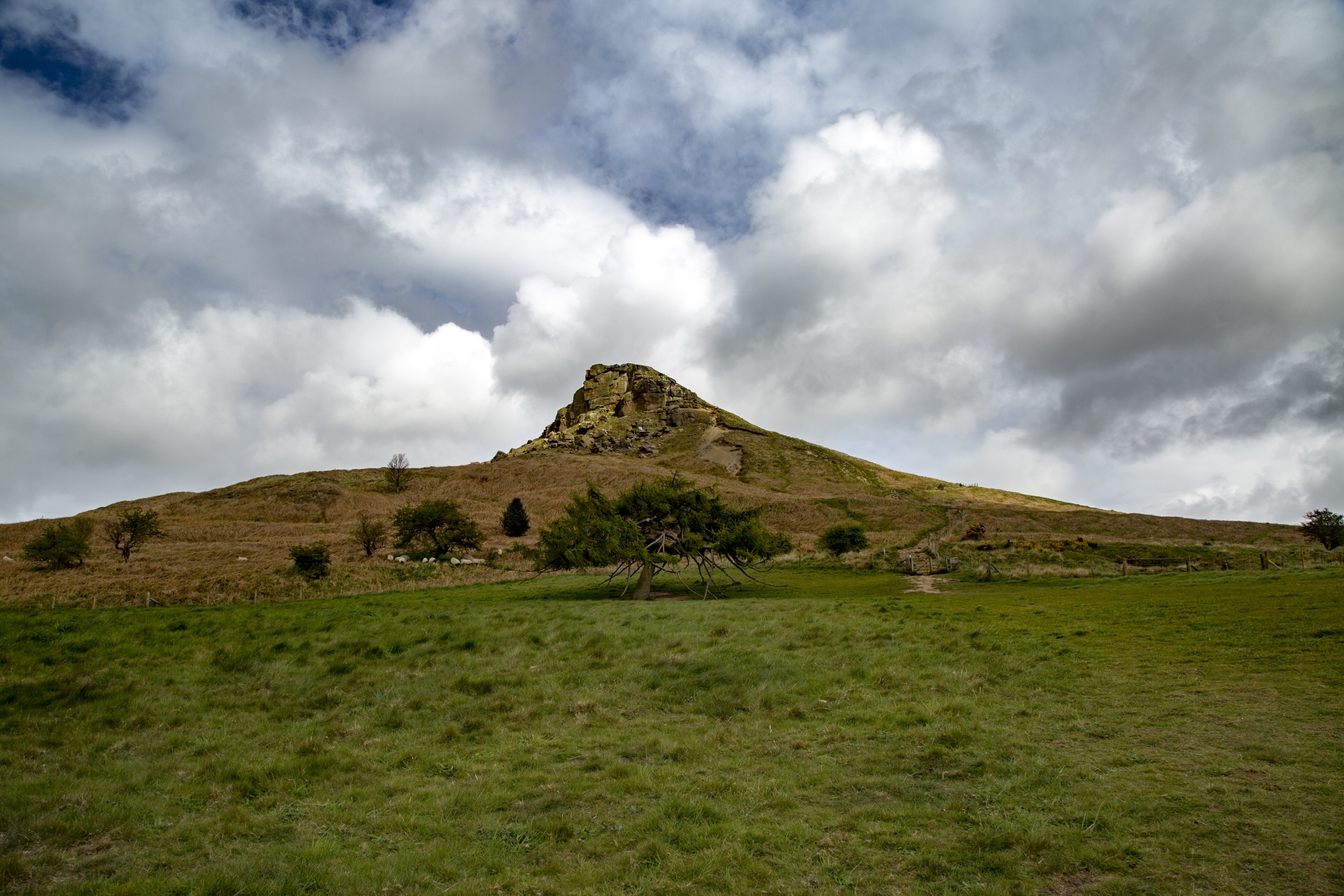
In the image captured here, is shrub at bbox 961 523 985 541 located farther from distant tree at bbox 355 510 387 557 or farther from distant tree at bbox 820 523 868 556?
distant tree at bbox 355 510 387 557

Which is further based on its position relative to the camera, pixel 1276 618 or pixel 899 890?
pixel 1276 618

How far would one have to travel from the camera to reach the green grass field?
25.8 ft

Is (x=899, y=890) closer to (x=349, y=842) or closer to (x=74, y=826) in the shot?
(x=349, y=842)

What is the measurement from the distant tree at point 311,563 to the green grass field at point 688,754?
19.3 metres

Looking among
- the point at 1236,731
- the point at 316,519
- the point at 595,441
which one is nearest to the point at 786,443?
the point at 595,441

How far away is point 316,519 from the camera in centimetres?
9519

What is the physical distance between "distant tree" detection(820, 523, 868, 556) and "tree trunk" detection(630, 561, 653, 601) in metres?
23.9

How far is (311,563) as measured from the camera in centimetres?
4447

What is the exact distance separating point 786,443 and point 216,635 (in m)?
166

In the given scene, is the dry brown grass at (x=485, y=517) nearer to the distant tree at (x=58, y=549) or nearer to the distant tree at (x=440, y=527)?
the distant tree at (x=58, y=549)

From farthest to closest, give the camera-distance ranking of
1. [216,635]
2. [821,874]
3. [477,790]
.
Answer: [216,635] < [477,790] < [821,874]

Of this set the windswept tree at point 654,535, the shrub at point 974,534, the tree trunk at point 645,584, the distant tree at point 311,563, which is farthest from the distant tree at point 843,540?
the distant tree at point 311,563

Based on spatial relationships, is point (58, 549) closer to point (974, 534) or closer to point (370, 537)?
point (370, 537)

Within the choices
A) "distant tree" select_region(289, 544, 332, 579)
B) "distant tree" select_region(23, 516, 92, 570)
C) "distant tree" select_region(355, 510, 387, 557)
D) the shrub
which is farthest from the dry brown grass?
the shrub
